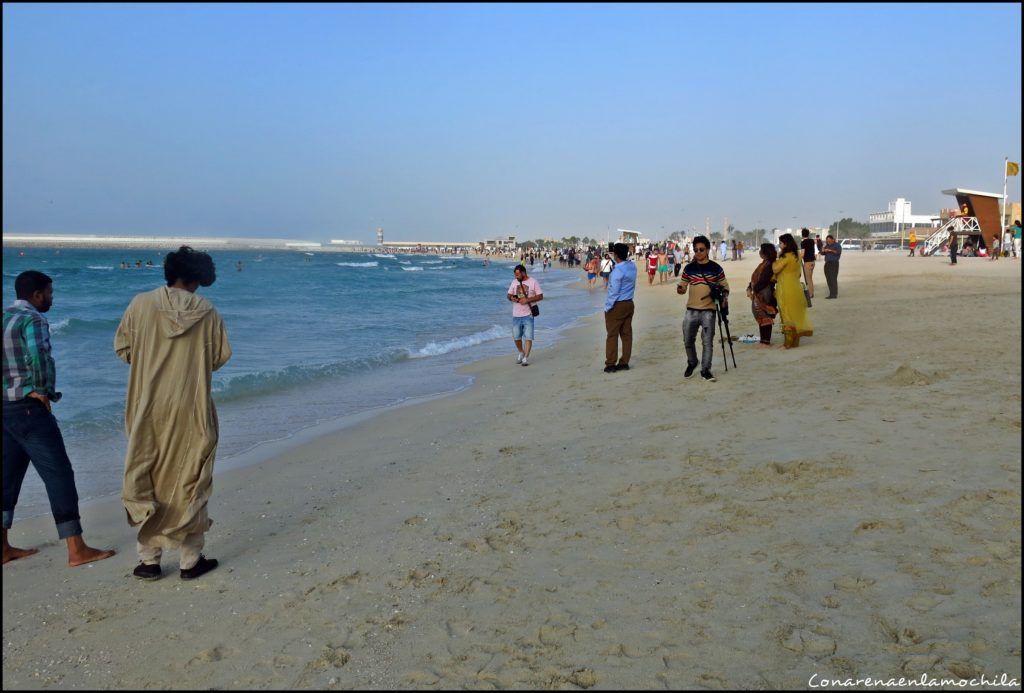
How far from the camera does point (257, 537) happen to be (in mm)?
4312

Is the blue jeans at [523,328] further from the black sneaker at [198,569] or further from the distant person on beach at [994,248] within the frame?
the distant person on beach at [994,248]

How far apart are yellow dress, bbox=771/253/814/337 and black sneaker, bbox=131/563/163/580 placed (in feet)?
27.3

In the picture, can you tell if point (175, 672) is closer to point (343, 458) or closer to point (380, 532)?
point (380, 532)

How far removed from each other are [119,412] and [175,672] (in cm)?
685

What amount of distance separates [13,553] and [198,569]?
145 centimetres

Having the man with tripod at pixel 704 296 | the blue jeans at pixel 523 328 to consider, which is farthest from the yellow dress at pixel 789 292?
the blue jeans at pixel 523 328

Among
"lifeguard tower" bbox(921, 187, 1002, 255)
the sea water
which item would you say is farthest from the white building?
the sea water

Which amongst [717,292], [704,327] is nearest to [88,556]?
[704,327]

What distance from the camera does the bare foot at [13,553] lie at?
4176 millimetres

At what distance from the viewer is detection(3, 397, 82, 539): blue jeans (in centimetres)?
393

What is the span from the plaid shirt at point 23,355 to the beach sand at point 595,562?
1.07 meters

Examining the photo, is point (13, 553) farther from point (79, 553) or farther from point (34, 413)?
point (34, 413)

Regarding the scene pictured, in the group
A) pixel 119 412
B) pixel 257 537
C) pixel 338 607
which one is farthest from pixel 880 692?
pixel 119 412

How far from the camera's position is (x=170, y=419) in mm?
3664
